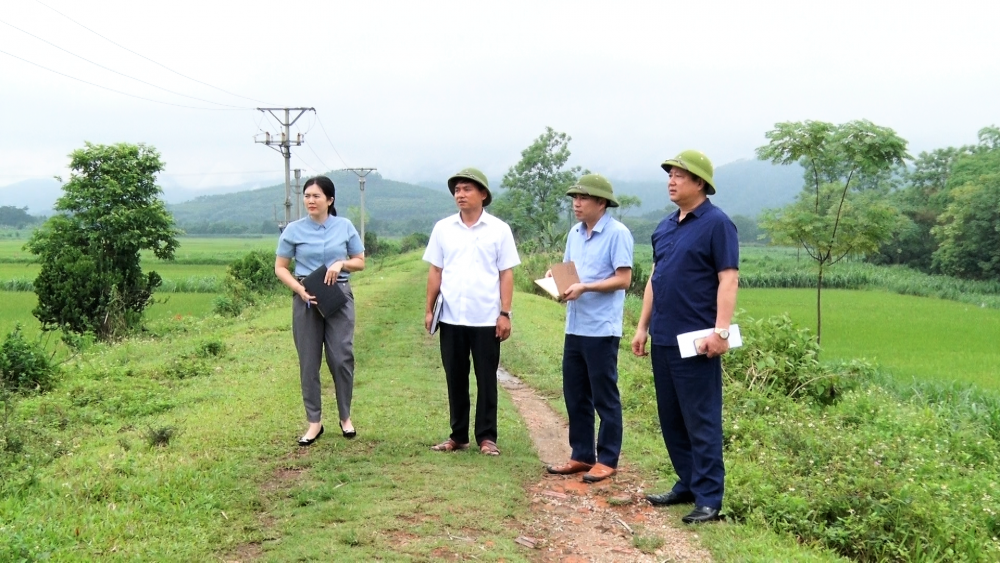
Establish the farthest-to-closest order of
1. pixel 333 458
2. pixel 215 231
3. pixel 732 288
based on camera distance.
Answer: pixel 215 231
pixel 333 458
pixel 732 288

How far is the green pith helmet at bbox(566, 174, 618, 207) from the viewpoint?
4910mm

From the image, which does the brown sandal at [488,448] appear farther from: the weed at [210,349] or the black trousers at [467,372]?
the weed at [210,349]

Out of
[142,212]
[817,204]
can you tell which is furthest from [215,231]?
[817,204]

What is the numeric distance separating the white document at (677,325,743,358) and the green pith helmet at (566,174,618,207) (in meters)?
1.10

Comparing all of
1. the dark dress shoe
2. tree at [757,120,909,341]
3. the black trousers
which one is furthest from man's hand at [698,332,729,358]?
tree at [757,120,909,341]

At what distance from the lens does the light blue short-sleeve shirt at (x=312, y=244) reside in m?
5.48

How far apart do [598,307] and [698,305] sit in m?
0.87

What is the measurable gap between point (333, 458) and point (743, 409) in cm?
373

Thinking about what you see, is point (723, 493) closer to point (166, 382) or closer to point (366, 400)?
point (366, 400)

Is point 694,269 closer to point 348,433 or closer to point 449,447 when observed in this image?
point 449,447

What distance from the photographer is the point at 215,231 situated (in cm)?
13275

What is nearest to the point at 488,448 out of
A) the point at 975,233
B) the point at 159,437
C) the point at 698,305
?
the point at 698,305

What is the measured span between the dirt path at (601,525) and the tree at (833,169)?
9472 mm

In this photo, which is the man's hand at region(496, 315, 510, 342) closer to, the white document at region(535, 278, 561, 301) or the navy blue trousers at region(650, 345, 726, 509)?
the white document at region(535, 278, 561, 301)
